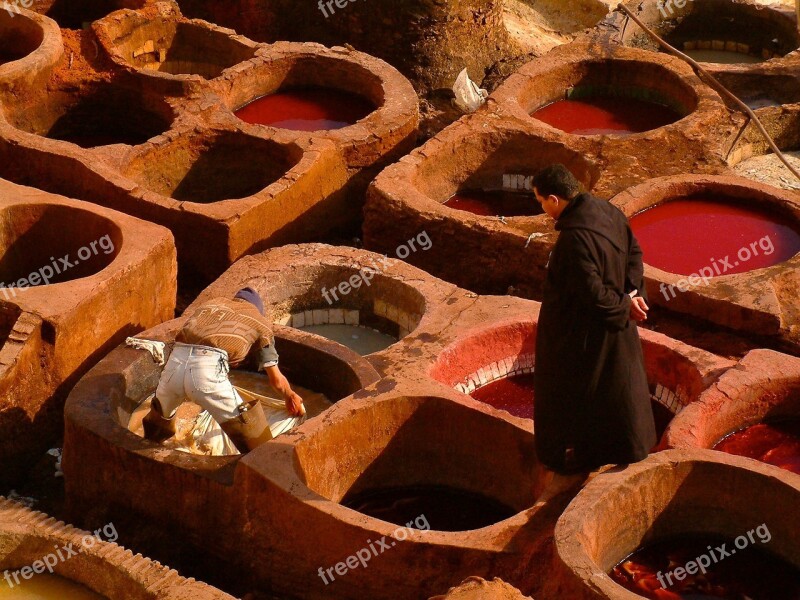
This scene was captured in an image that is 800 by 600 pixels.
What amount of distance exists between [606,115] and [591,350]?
5738 mm

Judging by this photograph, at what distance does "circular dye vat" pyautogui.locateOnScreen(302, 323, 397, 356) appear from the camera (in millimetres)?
9141

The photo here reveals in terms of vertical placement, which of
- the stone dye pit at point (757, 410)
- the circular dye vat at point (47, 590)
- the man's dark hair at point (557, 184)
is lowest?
the circular dye vat at point (47, 590)

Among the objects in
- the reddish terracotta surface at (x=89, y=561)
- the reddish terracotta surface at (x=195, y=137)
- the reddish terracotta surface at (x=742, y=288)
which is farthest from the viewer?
the reddish terracotta surface at (x=195, y=137)

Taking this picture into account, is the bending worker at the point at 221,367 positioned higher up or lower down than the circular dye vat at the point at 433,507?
higher up

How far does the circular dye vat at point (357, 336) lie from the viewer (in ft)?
30.0

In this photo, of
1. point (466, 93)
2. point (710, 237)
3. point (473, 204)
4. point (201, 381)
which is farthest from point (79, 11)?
point (201, 381)

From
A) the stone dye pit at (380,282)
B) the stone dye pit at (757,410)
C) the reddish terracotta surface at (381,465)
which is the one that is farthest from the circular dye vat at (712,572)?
the stone dye pit at (757,410)

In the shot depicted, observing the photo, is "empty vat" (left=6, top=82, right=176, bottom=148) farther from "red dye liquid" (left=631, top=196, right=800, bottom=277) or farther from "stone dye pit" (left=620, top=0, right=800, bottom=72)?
"stone dye pit" (left=620, top=0, right=800, bottom=72)

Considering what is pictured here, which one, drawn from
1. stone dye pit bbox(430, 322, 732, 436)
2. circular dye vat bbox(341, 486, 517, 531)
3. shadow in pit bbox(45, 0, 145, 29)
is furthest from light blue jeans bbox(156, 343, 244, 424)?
shadow in pit bbox(45, 0, 145, 29)

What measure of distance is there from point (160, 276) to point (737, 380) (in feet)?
12.1

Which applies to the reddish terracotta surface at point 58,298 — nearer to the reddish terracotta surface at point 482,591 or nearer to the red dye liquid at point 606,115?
the reddish terracotta surface at point 482,591

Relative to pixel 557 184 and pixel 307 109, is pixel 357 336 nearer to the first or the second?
pixel 557 184

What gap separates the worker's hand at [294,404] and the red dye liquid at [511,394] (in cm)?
124

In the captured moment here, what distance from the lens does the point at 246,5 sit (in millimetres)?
14211
